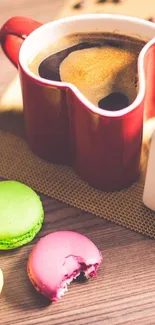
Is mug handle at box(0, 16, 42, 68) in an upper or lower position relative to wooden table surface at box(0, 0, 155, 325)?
upper

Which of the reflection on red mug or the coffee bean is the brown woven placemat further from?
the coffee bean

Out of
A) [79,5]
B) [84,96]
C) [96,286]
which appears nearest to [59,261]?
[96,286]

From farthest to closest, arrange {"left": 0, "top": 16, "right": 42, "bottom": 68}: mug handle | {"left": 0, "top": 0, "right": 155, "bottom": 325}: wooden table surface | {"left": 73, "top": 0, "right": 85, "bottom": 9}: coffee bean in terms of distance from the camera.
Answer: {"left": 73, "top": 0, "right": 85, "bottom": 9}: coffee bean, {"left": 0, "top": 16, "right": 42, "bottom": 68}: mug handle, {"left": 0, "top": 0, "right": 155, "bottom": 325}: wooden table surface

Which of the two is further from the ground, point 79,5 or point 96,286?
point 79,5

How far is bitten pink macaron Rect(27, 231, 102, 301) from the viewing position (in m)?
0.51

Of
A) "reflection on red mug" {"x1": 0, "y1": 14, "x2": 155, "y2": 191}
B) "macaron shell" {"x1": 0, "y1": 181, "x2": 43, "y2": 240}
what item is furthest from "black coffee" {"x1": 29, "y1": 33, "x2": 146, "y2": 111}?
"macaron shell" {"x1": 0, "y1": 181, "x2": 43, "y2": 240}

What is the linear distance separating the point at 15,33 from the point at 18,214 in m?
0.20

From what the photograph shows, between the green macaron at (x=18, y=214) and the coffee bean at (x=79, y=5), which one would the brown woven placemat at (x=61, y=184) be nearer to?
the green macaron at (x=18, y=214)

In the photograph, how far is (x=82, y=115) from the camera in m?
0.55

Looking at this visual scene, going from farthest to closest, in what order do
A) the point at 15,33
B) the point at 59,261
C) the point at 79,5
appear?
the point at 79,5 → the point at 15,33 → the point at 59,261

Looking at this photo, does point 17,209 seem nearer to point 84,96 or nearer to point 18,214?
point 18,214

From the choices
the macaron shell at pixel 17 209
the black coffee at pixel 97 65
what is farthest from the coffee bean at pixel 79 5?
the macaron shell at pixel 17 209

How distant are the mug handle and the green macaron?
5.9 inches

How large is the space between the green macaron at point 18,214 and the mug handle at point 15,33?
5.9 inches
